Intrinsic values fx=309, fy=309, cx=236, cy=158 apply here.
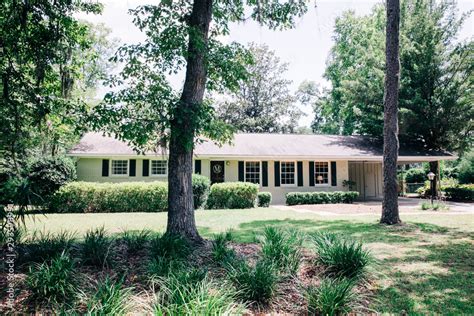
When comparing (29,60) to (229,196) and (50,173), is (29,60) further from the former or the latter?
(229,196)

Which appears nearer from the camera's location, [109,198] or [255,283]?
[255,283]

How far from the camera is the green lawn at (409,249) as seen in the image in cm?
395

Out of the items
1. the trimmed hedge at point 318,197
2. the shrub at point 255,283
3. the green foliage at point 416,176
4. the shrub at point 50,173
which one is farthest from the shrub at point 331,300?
the green foliage at point 416,176

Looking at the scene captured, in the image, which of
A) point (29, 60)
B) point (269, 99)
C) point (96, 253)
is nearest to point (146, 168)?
point (29, 60)

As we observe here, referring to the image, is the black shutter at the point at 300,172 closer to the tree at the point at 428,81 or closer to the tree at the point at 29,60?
the tree at the point at 428,81

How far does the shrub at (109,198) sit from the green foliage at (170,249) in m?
8.92

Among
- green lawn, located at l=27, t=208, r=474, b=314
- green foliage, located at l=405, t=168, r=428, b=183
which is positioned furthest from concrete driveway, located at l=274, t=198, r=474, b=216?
green foliage, located at l=405, t=168, r=428, b=183

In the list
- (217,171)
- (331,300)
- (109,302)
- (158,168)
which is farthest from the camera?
(217,171)

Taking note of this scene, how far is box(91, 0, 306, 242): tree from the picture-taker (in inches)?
223

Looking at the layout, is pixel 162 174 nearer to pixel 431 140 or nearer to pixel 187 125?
pixel 187 125

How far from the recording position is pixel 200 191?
46.4 feet

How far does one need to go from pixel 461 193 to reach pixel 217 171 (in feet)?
47.7

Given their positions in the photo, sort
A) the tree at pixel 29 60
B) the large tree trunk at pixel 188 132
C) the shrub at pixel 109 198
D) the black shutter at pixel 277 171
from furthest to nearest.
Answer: the black shutter at pixel 277 171 < the shrub at pixel 109 198 < the tree at pixel 29 60 < the large tree trunk at pixel 188 132

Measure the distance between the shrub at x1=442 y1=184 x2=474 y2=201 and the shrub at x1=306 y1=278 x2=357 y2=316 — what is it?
61.8 ft
